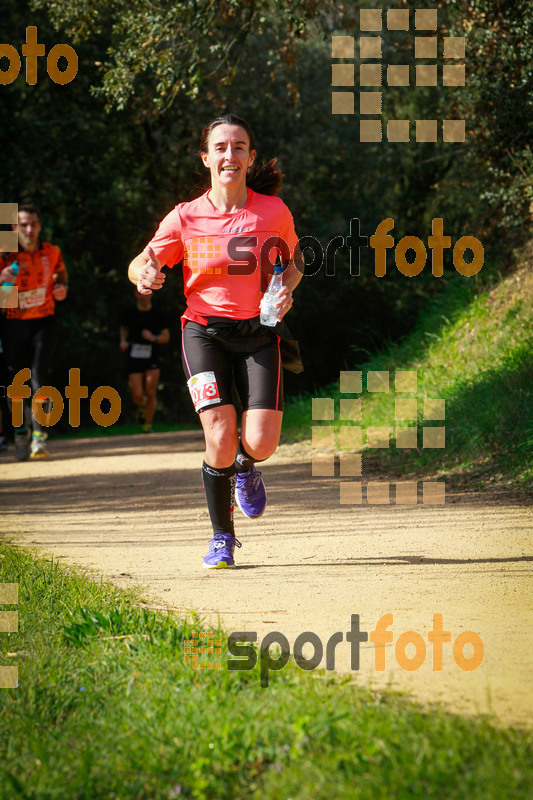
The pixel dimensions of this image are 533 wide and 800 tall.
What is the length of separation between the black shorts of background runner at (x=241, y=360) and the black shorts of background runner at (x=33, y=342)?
5027mm

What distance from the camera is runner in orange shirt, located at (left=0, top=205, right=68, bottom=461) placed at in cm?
936

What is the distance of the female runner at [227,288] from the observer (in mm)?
4805

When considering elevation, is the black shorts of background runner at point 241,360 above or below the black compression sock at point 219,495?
above

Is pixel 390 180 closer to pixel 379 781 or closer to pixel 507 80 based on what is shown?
pixel 507 80

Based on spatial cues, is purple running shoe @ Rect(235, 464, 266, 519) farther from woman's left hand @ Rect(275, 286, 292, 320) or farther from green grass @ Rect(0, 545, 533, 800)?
green grass @ Rect(0, 545, 533, 800)

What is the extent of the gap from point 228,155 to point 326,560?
215 cm

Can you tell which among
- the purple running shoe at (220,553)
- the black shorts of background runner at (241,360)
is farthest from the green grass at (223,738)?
the black shorts of background runner at (241,360)

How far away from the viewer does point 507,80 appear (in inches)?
397

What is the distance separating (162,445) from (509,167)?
535 cm

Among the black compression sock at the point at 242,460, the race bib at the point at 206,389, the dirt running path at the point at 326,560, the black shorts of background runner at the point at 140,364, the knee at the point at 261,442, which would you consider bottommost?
the dirt running path at the point at 326,560

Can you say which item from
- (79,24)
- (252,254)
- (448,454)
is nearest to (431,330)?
(448,454)

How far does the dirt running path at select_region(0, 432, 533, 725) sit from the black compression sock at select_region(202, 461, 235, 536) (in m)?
0.24

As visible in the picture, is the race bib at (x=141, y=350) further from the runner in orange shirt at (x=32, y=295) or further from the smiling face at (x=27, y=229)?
the smiling face at (x=27, y=229)

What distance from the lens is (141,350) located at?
13352mm
